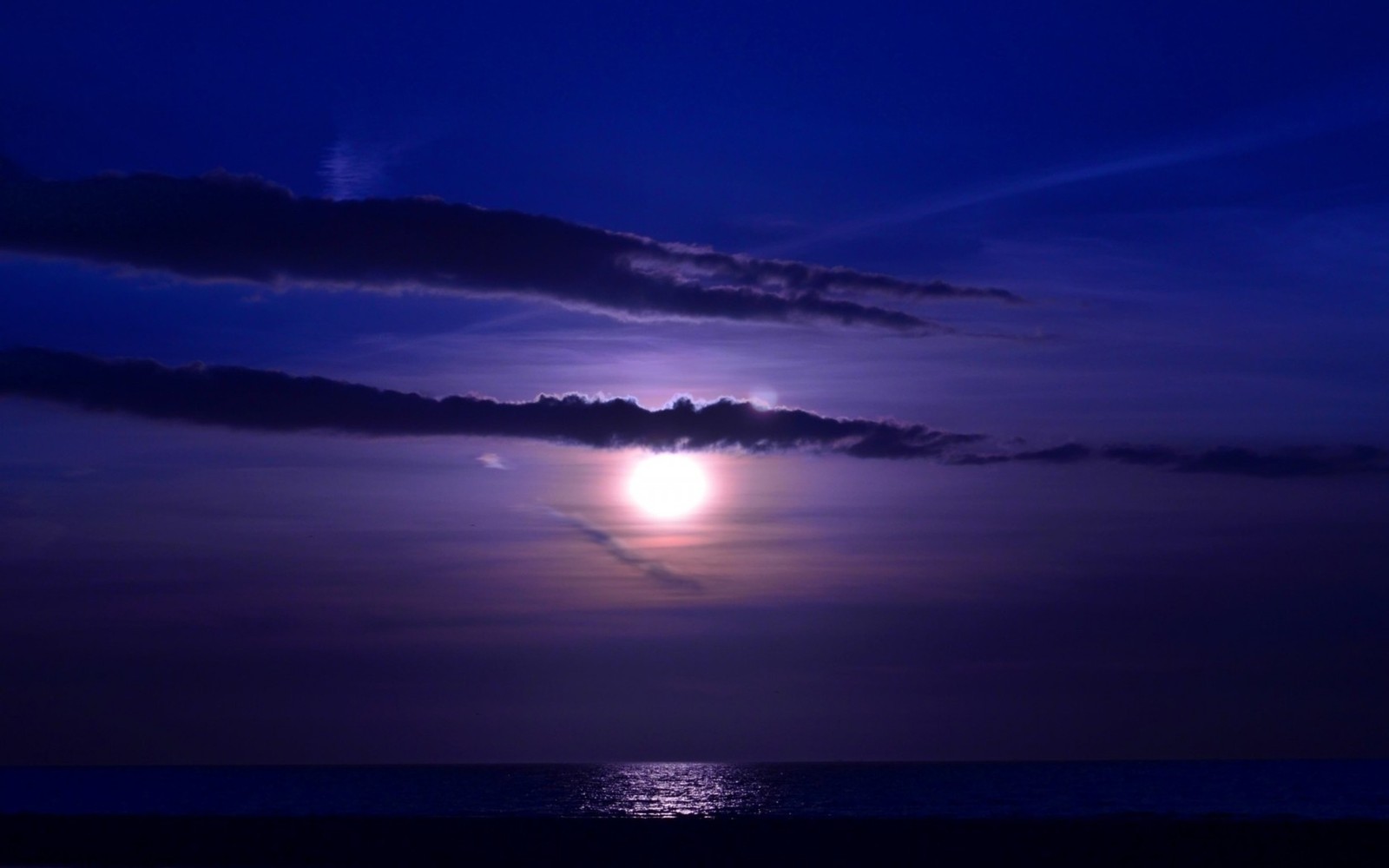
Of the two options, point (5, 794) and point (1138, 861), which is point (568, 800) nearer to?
point (5, 794)

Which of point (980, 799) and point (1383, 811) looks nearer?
point (1383, 811)

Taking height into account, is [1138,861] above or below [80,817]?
above

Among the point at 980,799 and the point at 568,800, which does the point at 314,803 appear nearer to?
the point at 568,800

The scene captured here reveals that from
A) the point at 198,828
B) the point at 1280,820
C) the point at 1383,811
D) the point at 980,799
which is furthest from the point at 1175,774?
the point at 198,828

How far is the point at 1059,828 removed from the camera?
26.9 m

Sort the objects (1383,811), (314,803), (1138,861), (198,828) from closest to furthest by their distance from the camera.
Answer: (1138,861), (198,828), (1383,811), (314,803)

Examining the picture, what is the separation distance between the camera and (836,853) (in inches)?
988

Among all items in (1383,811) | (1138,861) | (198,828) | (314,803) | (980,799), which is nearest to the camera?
(1138,861)

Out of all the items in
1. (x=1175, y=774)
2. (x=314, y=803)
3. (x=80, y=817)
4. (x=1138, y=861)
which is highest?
(x=1138, y=861)

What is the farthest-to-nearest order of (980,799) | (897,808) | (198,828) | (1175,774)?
(1175,774)
(980,799)
(897,808)
(198,828)

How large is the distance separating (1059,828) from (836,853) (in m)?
5.38

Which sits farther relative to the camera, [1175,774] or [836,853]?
[1175,774]

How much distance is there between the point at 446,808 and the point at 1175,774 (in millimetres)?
44493

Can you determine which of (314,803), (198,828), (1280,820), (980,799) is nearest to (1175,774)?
(980,799)
